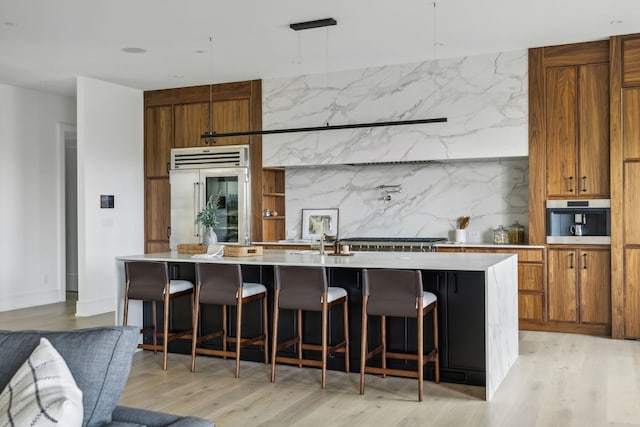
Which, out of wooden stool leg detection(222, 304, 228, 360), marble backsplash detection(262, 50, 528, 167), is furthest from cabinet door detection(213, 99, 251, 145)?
wooden stool leg detection(222, 304, 228, 360)

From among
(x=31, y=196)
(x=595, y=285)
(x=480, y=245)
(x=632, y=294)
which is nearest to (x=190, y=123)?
(x=31, y=196)

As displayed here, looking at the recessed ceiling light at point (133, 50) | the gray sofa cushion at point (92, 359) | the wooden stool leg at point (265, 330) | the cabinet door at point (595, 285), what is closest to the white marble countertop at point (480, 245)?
the cabinet door at point (595, 285)

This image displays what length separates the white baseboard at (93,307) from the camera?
7.09 metres

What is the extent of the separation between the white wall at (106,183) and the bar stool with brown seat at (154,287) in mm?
2473

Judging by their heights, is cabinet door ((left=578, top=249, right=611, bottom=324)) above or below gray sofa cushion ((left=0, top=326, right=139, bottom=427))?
below

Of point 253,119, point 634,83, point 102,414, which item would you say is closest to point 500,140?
point 634,83

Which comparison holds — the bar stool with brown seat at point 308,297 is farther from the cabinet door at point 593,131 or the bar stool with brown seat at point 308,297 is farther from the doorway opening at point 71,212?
the doorway opening at point 71,212

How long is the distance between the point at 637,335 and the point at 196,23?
4.86m

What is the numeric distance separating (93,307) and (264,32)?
3.87 meters

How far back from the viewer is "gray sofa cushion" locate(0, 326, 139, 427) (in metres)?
1.77

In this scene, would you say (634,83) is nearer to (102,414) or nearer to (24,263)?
(102,414)

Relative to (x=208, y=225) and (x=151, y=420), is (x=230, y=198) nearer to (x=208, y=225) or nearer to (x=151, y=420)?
(x=208, y=225)

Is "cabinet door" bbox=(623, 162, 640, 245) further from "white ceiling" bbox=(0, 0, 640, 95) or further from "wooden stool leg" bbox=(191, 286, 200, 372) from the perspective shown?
"wooden stool leg" bbox=(191, 286, 200, 372)

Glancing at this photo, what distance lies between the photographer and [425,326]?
4.36 metres
